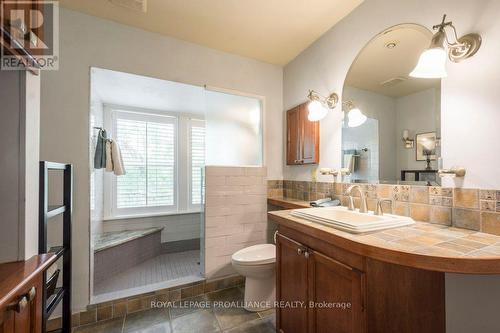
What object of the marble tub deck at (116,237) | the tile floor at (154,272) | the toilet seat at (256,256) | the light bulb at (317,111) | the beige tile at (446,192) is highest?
the light bulb at (317,111)

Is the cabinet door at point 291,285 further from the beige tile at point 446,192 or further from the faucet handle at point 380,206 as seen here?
the beige tile at point 446,192

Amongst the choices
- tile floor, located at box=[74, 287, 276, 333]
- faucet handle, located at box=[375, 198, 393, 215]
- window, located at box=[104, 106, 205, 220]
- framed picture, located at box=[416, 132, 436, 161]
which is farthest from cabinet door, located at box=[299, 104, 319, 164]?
window, located at box=[104, 106, 205, 220]

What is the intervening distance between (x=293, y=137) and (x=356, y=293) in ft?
5.61

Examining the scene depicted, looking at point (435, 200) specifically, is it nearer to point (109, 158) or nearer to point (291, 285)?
point (291, 285)

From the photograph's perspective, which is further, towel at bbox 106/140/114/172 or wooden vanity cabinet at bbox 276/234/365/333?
towel at bbox 106/140/114/172

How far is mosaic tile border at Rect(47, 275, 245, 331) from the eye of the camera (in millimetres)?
1678

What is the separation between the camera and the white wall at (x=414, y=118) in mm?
1271

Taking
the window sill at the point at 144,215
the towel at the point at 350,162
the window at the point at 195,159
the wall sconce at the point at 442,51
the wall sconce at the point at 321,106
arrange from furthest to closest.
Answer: the window at the point at 195,159
the window sill at the point at 144,215
the wall sconce at the point at 321,106
the towel at the point at 350,162
the wall sconce at the point at 442,51

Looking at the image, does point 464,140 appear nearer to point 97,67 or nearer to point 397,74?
point 397,74

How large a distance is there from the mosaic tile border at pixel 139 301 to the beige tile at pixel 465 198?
1944 millimetres

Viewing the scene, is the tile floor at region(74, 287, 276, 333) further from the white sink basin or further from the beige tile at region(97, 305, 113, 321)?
the white sink basin

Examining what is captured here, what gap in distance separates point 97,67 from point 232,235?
1.97 m

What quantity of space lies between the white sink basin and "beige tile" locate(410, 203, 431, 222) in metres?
0.07

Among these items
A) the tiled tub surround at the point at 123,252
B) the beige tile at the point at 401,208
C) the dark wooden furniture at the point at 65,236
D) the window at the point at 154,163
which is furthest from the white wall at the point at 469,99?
the tiled tub surround at the point at 123,252
